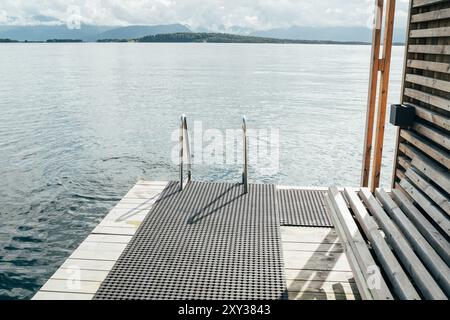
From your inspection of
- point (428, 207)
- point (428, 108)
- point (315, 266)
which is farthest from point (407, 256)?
point (428, 108)

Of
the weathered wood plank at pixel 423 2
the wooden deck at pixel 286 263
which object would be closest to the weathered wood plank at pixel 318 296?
the wooden deck at pixel 286 263

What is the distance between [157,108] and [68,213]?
11847 mm

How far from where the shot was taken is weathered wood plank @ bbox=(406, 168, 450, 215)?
9.45 ft

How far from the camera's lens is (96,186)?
828 centimetres

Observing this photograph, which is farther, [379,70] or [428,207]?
[379,70]

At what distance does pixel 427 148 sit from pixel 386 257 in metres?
1.22

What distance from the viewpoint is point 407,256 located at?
2.63m

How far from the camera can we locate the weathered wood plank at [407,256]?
223 centimetres

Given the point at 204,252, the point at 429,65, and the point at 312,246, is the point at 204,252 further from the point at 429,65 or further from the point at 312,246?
the point at 429,65

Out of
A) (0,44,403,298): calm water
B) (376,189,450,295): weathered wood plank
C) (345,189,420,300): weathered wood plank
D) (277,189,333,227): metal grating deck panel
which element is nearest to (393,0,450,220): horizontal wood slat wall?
(376,189,450,295): weathered wood plank

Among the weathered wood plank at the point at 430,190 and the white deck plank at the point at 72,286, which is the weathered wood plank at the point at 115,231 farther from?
the weathered wood plank at the point at 430,190

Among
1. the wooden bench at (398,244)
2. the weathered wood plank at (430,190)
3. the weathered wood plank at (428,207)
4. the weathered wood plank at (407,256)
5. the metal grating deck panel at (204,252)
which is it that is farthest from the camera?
the metal grating deck panel at (204,252)

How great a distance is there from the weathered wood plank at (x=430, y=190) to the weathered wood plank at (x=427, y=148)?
0.62 feet

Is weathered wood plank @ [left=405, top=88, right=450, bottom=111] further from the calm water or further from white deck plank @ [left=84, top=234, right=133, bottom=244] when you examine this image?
the calm water
